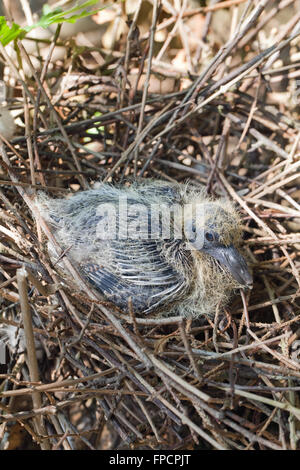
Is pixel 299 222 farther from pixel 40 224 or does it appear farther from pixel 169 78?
pixel 40 224

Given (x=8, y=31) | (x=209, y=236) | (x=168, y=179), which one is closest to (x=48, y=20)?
(x=8, y=31)

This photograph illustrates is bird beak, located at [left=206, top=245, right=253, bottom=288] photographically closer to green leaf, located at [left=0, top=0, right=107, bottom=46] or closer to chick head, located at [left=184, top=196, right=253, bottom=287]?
chick head, located at [left=184, top=196, right=253, bottom=287]

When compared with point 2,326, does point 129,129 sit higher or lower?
higher

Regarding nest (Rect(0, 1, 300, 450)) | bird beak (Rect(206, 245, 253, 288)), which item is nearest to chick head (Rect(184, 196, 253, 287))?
bird beak (Rect(206, 245, 253, 288))

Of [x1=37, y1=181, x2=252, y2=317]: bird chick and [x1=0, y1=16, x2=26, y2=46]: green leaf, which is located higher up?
[x1=0, y1=16, x2=26, y2=46]: green leaf

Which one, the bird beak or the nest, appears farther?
the bird beak

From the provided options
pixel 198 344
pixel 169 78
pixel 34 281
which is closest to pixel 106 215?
pixel 34 281

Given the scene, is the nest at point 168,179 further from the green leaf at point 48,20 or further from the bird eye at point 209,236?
the bird eye at point 209,236

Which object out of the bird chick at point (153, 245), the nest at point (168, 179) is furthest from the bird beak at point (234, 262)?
the nest at point (168, 179)
